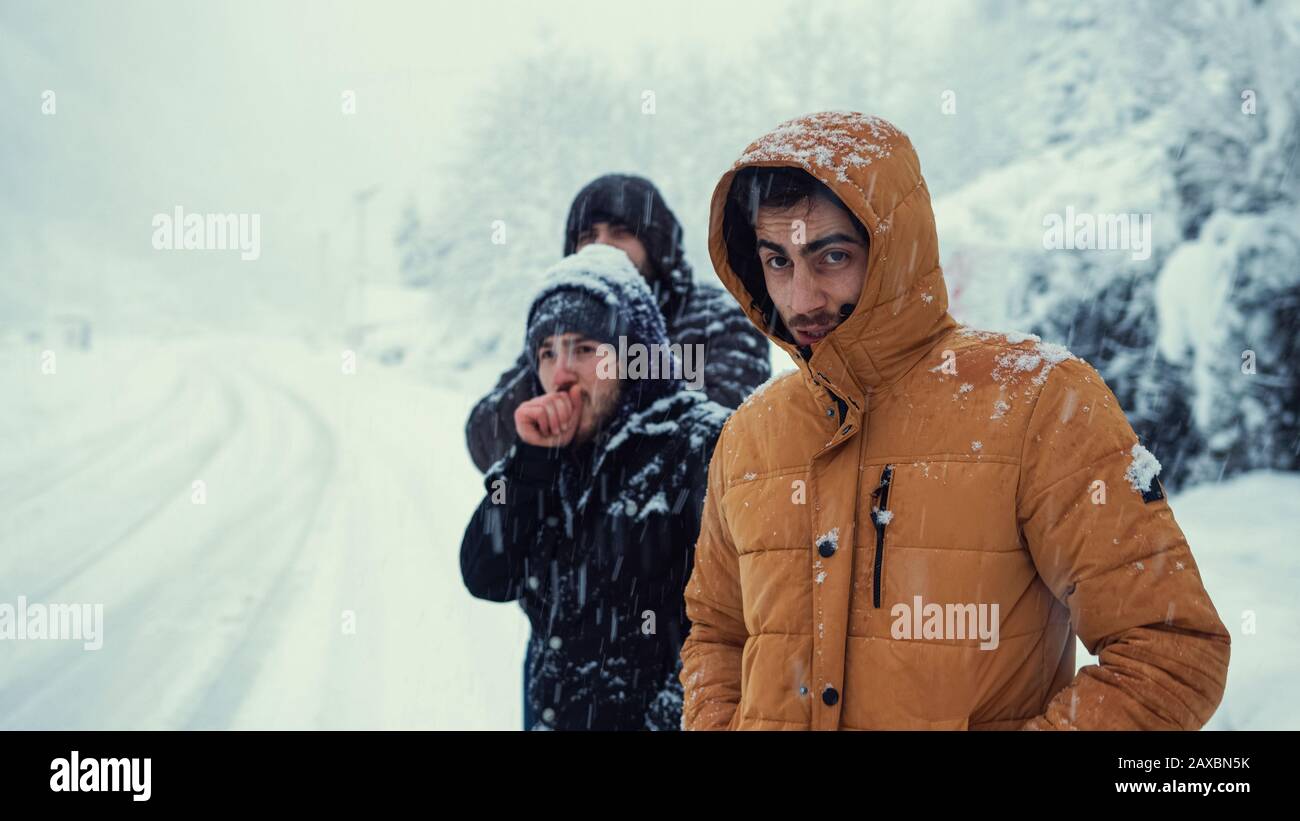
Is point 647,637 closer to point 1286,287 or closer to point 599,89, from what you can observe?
point 1286,287

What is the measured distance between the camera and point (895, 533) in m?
1.41

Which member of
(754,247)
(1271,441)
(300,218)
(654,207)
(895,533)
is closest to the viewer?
(895,533)

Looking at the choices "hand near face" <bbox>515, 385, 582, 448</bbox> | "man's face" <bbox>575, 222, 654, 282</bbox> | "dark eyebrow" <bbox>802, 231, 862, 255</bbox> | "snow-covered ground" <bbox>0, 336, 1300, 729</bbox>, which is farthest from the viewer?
"snow-covered ground" <bbox>0, 336, 1300, 729</bbox>

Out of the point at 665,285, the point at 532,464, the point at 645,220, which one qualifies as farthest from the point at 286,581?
the point at 532,464

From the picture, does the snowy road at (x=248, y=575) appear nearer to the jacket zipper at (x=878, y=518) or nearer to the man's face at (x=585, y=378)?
the man's face at (x=585, y=378)

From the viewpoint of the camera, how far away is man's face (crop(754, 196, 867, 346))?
1.54 m

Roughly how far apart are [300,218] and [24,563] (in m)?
42.1

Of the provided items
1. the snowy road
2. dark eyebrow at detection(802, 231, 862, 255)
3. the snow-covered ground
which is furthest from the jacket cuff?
the snowy road

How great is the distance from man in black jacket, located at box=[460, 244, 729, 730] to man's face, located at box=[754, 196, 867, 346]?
85 cm

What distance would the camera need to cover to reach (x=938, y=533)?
1367 millimetres

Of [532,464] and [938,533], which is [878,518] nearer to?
[938,533]

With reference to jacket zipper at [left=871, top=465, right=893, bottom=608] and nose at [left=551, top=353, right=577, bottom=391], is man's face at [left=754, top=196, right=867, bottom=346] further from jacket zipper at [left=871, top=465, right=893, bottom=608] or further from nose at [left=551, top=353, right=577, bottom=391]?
nose at [left=551, top=353, right=577, bottom=391]
